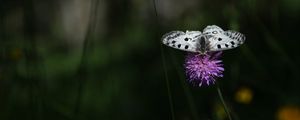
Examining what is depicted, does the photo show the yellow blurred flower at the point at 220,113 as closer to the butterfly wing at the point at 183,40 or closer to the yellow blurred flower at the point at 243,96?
the yellow blurred flower at the point at 243,96

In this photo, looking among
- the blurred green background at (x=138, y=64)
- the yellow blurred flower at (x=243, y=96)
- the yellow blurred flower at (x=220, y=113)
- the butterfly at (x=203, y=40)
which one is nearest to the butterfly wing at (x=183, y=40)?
the butterfly at (x=203, y=40)

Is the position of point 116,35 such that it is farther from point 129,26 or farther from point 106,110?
point 106,110

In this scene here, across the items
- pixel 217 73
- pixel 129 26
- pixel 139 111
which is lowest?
pixel 139 111

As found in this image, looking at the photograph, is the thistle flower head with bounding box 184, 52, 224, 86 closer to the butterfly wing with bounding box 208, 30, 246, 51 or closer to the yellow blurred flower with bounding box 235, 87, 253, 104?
the butterfly wing with bounding box 208, 30, 246, 51

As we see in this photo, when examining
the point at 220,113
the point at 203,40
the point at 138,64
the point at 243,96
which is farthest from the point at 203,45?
the point at 138,64

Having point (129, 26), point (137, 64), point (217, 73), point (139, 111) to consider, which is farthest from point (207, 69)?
point (129, 26)

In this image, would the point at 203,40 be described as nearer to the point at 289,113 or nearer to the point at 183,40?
the point at 183,40

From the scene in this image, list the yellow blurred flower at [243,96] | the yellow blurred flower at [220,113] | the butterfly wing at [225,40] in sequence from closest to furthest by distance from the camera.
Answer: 1. the butterfly wing at [225,40]
2. the yellow blurred flower at [220,113]
3. the yellow blurred flower at [243,96]

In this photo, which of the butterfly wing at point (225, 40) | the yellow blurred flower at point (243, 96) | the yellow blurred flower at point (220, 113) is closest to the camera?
the butterfly wing at point (225, 40)
